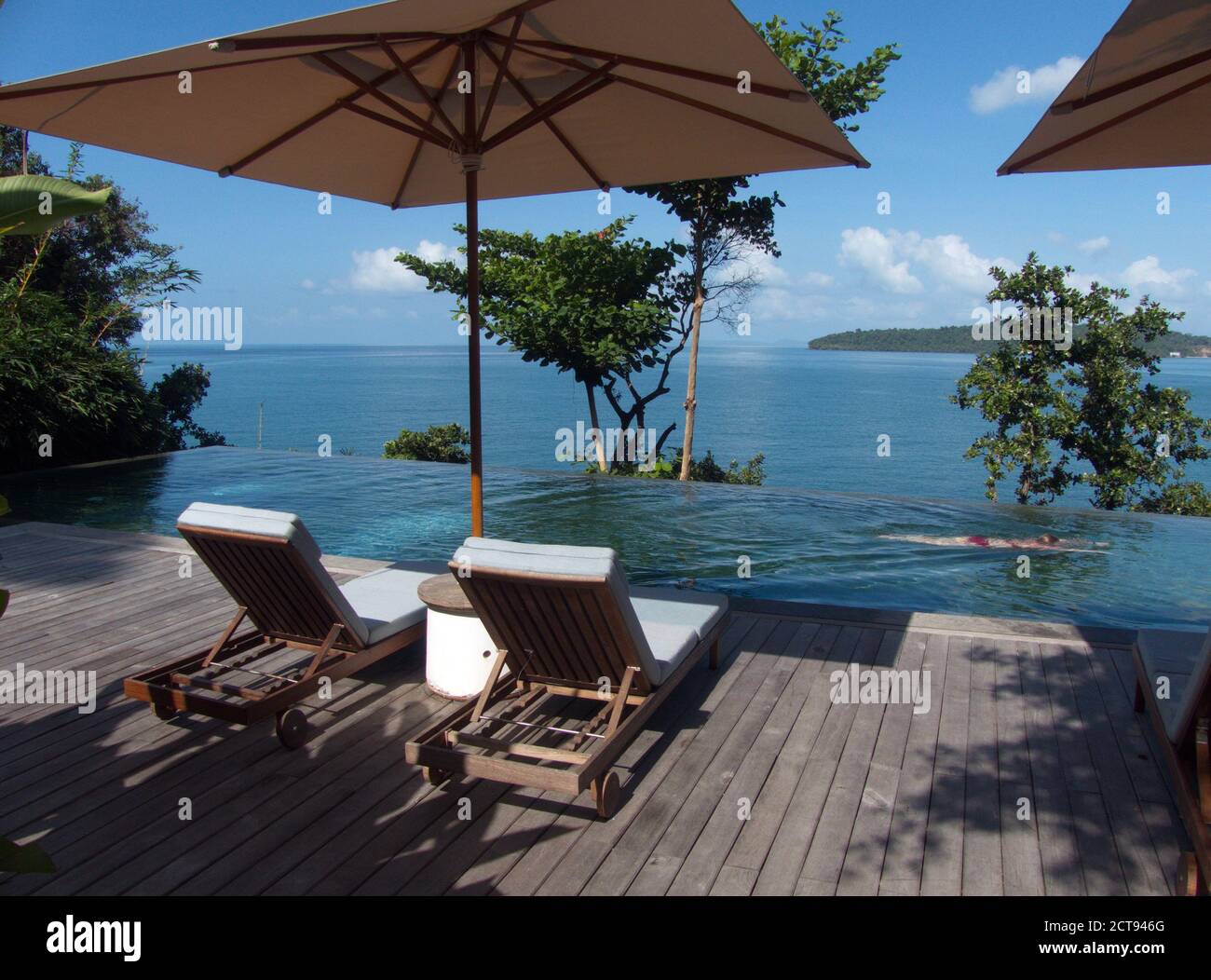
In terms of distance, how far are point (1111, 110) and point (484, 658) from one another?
11.0 ft

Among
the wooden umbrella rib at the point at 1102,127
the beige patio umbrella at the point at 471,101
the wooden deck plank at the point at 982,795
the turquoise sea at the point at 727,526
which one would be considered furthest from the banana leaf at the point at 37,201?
the turquoise sea at the point at 727,526

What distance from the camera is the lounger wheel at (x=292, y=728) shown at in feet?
10.4

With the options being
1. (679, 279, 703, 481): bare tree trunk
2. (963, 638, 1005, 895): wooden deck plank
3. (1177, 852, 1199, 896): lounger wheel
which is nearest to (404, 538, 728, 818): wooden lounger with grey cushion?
(963, 638, 1005, 895): wooden deck plank

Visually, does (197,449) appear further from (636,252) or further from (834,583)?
(834,583)

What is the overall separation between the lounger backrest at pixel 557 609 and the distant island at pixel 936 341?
46.4 ft

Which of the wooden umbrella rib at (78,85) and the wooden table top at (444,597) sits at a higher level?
the wooden umbrella rib at (78,85)

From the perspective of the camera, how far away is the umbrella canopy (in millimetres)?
2834

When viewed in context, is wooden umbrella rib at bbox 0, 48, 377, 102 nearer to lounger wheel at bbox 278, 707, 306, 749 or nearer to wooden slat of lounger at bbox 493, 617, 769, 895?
lounger wheel at bbox 278, 707, 306, 749

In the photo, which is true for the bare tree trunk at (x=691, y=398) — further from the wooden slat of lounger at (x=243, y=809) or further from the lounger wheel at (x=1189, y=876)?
the lounger wheel at (x=1189, y=876)

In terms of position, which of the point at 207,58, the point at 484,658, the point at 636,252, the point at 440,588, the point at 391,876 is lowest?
the point at 391,876

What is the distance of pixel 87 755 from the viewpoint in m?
3.14

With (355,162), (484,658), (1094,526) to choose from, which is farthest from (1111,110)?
(1094,526)

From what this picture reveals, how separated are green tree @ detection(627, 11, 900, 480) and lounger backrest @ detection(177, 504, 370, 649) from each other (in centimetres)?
1055

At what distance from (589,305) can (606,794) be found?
13.6 m
